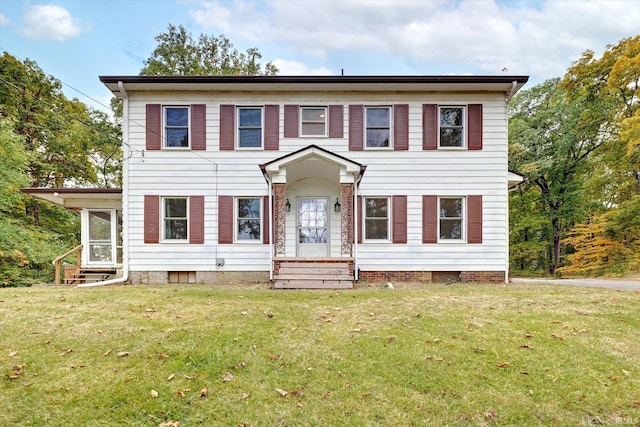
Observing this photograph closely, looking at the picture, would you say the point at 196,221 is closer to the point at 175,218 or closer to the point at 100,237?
the point at 175,218

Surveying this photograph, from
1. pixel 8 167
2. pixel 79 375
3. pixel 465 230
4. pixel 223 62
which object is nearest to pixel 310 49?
pixel 223 62

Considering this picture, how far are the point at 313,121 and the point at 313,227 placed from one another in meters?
3.57

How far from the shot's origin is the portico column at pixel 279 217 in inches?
362

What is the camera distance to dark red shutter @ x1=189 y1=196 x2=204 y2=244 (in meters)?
10.2

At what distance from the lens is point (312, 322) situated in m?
5.05

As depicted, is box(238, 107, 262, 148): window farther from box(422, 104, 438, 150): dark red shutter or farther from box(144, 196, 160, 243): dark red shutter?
box(422, 104, 438, 150): dark red shutter

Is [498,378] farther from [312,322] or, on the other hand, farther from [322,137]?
[322,137]

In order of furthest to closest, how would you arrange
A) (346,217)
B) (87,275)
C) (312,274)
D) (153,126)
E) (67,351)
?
(87,275)
(153,126)
(346,217)
(312,274)
(67,351)

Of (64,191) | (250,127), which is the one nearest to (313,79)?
(250,127)

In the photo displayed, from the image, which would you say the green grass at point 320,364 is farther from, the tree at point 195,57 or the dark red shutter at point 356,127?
the tree at point 195,57

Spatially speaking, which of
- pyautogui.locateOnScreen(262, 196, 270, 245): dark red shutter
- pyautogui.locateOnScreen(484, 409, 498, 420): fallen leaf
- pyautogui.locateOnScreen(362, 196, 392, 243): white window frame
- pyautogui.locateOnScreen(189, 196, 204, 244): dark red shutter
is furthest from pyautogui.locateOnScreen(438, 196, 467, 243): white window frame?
pyautogui.locateOnScreen(484, 409, 498, 420): fallen leaf

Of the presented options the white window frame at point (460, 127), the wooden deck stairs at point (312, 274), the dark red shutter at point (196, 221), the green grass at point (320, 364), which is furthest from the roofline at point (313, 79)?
the green grass at point (320, 364)

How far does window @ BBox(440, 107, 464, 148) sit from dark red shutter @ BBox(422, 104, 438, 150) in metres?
0.27

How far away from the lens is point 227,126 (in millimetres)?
10375
